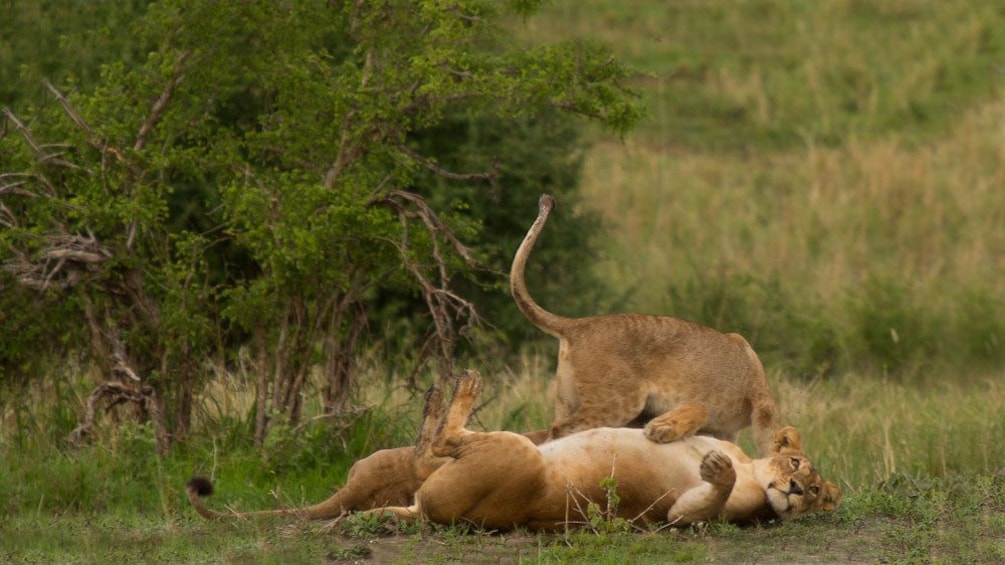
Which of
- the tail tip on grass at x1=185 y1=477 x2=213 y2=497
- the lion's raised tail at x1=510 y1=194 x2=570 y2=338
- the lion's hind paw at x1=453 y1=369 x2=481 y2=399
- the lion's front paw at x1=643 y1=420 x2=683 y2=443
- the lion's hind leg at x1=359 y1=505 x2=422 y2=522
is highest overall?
the lion's raised tail at x1=510 y1=194 x2=570 y2=338

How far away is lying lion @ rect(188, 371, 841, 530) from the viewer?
19.1 feet

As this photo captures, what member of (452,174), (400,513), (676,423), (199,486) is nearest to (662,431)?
(676,423)

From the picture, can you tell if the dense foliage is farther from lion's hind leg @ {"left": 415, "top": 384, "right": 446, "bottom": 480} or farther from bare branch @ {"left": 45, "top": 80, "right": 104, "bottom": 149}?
lion's hind leg @ {"left": 415, "top": 384, "right": 446, "bottom": 480}

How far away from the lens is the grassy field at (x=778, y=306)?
19.7 feet

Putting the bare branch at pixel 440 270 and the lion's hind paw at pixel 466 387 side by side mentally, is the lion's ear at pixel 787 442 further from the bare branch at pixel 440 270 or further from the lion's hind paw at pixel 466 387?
the bare branch at pixel 440 270

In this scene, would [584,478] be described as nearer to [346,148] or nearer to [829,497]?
[829,497]

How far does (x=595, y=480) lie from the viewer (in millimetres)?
5918

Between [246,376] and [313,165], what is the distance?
1.26 metres

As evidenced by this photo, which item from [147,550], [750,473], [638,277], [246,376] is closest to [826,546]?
[750,473]

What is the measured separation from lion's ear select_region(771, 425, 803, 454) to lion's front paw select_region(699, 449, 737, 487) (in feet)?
1.67

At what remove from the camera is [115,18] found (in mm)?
8875

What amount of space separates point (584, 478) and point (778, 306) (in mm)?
8834

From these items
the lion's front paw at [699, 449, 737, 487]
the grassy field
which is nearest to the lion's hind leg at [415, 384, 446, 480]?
the grassy field

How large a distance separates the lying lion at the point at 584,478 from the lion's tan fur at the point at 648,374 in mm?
254
